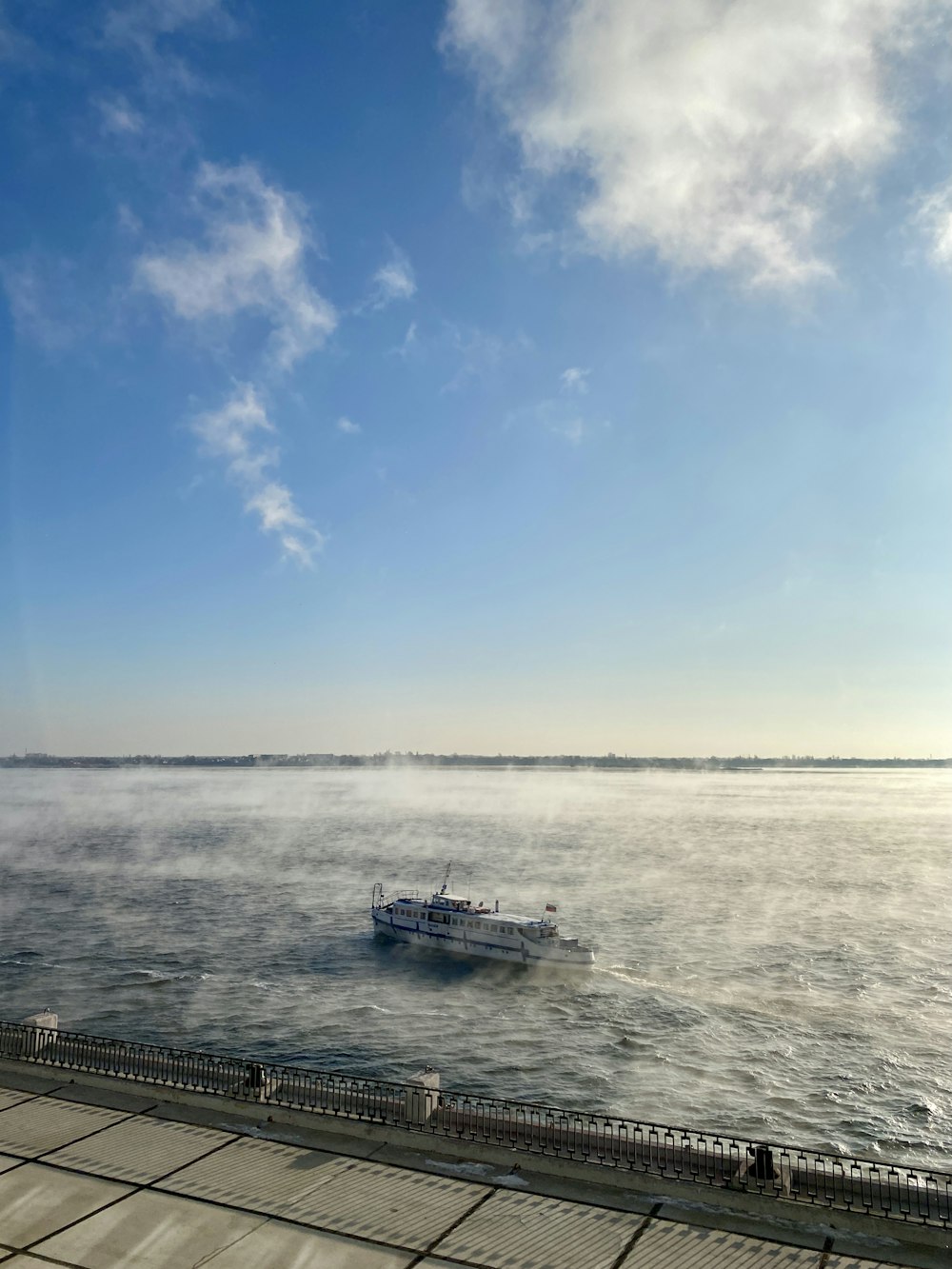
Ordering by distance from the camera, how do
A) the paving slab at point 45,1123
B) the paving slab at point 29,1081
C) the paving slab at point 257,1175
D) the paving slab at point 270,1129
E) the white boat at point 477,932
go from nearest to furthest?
the paving slab at point 257,1175
the paving slab at point 45,1123
the paving slab at point 270,1129
the paving slab at point 29,1081
the white boat at point 477,932

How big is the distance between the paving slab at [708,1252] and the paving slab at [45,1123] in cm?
1326

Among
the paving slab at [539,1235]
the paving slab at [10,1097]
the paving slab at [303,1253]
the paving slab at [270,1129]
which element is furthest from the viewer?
the paving slab at [10,1097]

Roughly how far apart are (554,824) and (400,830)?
36.4 m

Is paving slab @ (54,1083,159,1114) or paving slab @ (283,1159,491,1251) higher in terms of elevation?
paving slab @ (54,1083,159,1114)

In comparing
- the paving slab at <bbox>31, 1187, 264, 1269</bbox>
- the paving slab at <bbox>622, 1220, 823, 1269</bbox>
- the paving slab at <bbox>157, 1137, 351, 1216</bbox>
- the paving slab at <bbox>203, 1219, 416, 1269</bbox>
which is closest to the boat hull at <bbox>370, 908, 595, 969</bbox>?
the paving slab at <bbox>157, 1137, 351, 1216</bbox>

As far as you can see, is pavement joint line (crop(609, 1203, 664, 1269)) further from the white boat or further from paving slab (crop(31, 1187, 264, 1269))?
the white boat

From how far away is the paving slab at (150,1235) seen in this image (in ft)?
53.6

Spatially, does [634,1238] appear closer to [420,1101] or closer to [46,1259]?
[420,1101]

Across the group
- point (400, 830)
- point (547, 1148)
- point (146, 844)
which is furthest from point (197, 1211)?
point (400, 830)

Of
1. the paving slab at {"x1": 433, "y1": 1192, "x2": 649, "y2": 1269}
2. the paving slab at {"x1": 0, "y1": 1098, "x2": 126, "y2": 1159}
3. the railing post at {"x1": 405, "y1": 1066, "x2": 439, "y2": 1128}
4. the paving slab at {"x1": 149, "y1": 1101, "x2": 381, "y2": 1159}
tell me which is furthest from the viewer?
the railing post at {"x1": 405, "y1": 1066, "x2": 439, "y2": 1128}

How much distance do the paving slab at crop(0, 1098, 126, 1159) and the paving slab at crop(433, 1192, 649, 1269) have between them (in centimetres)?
996

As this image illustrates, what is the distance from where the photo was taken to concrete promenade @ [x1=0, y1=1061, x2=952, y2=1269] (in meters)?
16.5

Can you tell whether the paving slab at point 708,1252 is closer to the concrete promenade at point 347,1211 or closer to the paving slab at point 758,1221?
the concrete promenade at point 347,1211

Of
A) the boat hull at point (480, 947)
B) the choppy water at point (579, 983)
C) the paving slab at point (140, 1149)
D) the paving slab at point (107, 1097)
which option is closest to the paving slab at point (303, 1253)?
the paving slab at point (140, 1149)
